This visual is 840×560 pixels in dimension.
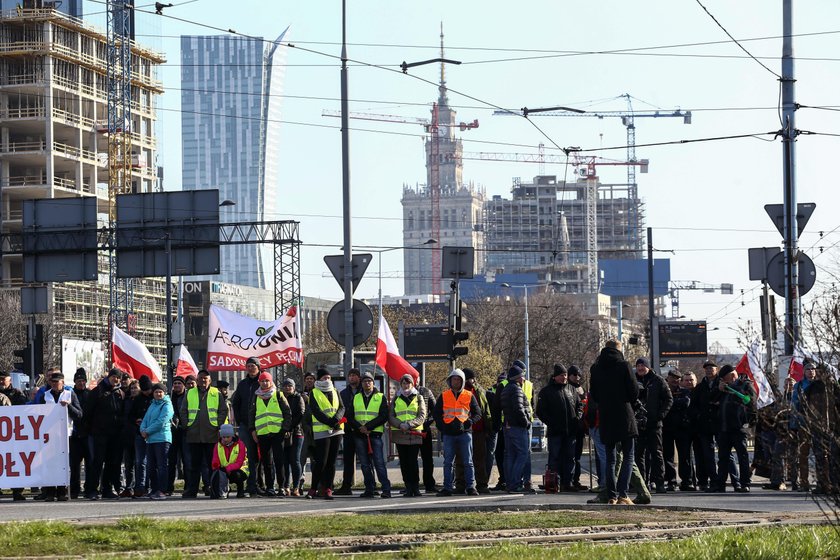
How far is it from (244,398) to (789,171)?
385 inches

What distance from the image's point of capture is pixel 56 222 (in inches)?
1638

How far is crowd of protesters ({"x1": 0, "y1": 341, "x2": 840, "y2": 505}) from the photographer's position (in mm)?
21688

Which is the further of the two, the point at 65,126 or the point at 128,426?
the point at 65,126

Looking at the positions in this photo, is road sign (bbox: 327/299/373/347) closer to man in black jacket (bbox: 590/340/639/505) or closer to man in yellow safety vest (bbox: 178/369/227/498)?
man in yellow safety vest (bbox: 178/369/227/498)

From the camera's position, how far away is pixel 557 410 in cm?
2205

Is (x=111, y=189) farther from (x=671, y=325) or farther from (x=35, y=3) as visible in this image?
(x=671, y=325)

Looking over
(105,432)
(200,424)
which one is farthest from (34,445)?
(200,424)

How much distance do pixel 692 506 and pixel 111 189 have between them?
92.3 m

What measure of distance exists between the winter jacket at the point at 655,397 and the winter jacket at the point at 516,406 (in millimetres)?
1624

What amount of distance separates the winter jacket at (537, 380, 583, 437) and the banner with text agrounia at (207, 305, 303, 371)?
6.67 metres

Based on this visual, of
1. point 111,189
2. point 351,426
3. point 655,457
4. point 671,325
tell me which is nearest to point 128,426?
point 351,426

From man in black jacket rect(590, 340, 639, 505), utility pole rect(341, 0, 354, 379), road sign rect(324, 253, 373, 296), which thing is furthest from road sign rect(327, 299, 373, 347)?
man in black jacket rect(590, 340, 639, 505)

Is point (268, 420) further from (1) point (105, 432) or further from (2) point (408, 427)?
(1) point (105, 432)

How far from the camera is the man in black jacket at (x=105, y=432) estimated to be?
2256 centimetres
